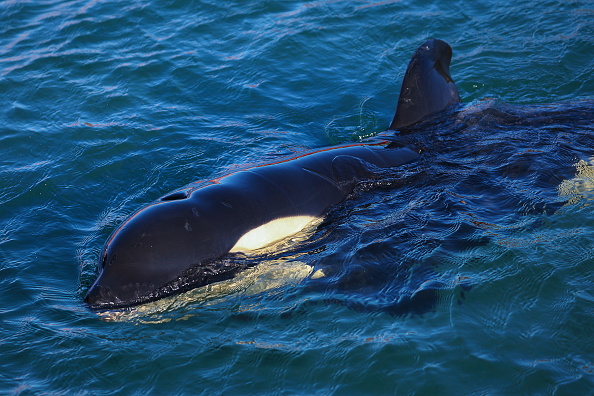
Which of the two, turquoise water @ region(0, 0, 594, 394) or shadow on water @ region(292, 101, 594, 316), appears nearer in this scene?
turquoise water @ region(0, 0, 594, 394)

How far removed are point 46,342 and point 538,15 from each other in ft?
37.8

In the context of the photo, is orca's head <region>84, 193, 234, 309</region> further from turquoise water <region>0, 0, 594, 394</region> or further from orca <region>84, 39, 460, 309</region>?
turquoise water <region>0, 0, 594, 394</region>

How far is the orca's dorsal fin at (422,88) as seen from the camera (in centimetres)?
842

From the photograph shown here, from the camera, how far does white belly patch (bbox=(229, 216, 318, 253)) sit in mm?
5953

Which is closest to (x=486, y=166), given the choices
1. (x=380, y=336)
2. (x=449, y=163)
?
(x=449, y=163)

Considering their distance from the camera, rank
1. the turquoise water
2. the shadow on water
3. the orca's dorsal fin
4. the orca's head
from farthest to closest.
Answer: the orca's dorsal fin
the shadow on water
the orca's head
the turquoise water

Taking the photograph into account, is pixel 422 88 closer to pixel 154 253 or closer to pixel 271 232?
pixel 271 232

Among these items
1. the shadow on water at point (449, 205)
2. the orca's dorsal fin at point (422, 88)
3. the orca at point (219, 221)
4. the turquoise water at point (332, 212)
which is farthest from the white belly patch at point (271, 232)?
the orca's dorsal fin at point (422, 88)

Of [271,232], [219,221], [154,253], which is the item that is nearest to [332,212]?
[271,232]

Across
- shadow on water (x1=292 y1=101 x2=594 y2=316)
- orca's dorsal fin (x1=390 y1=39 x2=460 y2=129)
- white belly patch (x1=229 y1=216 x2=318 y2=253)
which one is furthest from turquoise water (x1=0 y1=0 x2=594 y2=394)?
orca's dorsal fin (x1=390 y1=39 x2=460 y2=129)

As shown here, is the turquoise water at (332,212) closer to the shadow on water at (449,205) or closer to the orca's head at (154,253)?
the shadow on water at (449,205)

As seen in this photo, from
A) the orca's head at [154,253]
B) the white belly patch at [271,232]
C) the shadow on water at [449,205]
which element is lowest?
the shadow on water at [449,205]

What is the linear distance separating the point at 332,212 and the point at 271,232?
834 millimetres

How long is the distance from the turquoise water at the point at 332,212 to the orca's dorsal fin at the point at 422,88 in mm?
404
